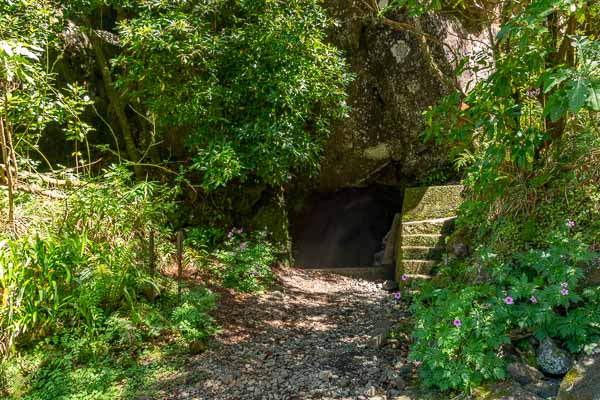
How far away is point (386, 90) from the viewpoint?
19.1 ft

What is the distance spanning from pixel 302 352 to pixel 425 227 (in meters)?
2.18

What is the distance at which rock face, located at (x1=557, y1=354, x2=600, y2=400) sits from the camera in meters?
1.73

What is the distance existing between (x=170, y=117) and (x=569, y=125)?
316 cm

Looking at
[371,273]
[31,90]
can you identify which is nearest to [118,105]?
[31,90]

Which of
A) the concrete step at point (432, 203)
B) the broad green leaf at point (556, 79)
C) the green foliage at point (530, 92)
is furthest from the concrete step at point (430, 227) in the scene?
the broad green leaf at point (556, 79)

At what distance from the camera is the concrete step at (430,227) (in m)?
4.31

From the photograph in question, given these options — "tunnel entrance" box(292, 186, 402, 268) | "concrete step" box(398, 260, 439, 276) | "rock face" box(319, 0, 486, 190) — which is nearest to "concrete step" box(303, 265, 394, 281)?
"concrete step" box(398, 260, 439, 276)

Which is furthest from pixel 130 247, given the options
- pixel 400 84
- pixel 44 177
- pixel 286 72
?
pixel 400 84

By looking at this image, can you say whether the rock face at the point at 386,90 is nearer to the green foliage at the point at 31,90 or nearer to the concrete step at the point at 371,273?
the concrete step at the point at 371,273

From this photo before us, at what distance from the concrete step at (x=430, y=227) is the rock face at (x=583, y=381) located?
2.43m

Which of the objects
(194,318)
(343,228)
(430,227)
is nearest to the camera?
(194,318)

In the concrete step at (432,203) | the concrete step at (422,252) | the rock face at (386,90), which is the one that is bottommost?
the concrete step at (422,252)

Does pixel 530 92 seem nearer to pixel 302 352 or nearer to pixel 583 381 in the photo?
pixel 583 381

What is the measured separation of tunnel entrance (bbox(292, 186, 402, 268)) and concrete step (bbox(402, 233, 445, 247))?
2.92 meters
